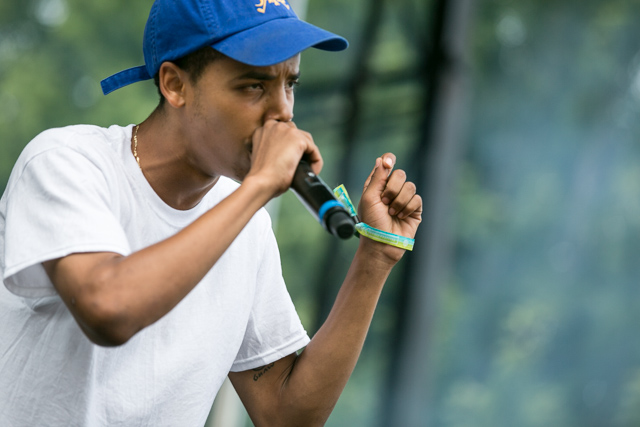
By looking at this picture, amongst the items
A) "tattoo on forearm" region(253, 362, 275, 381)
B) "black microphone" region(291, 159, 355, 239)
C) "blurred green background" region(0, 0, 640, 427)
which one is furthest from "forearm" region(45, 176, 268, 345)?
"blurred green background" region(0, 0, 640, 427)

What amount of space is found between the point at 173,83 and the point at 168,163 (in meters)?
0.14

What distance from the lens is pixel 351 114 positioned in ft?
13.4

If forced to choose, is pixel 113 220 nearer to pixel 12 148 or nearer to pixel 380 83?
pixel 12 148

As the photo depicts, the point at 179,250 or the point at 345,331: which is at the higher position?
the point at 179,250

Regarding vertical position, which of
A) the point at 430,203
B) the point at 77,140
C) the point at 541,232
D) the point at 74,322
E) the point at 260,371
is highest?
the point at 77,140

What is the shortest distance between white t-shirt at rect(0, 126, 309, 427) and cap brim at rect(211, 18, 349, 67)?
278mm

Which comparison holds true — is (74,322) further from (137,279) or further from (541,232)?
(541,232)

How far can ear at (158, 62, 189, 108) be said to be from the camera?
1209mm

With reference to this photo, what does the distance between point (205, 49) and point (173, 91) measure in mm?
103

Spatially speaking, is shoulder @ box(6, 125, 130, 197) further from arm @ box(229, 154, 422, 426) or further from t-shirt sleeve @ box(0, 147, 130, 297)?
arm @ box(229, 154, 422, 426)

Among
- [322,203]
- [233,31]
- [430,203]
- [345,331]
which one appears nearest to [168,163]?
[233,31]

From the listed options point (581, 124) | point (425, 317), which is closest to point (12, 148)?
point (425, 317)

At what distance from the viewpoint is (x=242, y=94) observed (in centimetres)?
115

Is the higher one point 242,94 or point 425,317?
point 242,94
